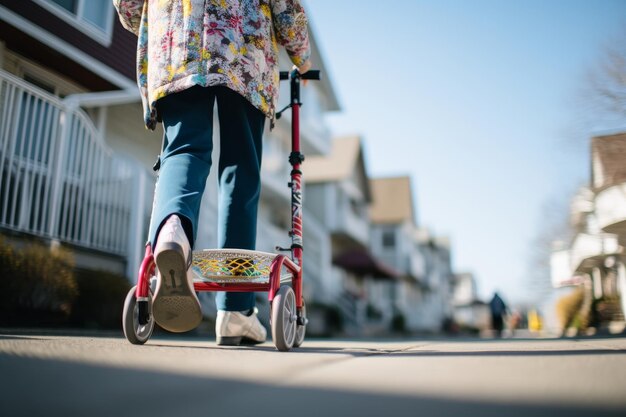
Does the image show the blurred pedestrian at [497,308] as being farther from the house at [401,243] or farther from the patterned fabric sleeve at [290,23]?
the patterned fabric sleeve at [290,23]

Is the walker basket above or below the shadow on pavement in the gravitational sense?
above

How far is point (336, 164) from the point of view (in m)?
25.3

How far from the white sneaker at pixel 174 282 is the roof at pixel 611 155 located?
9.56 metres

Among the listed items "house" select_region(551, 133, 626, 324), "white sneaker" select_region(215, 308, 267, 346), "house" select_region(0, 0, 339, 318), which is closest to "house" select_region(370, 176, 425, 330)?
"house" select_region(551, 133, 626, 324)

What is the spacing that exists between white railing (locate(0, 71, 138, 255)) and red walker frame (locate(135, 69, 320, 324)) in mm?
2989

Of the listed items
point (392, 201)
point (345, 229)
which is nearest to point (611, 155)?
point (345, 229)

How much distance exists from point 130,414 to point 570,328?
1707cm

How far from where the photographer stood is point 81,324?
4.88 metres

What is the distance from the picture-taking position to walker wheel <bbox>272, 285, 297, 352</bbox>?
6.27ft

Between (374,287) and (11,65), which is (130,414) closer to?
(11,65)

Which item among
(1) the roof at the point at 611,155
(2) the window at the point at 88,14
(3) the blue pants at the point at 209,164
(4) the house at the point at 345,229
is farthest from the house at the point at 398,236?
(3) the blue pants at the point at 209,164

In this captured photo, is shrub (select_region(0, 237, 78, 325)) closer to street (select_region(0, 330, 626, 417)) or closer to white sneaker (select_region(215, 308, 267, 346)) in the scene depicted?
white sneaker (select_region(215, 308, 267, 346))

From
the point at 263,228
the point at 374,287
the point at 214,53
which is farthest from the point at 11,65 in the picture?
the point at 374,287

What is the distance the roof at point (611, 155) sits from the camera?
9.61 m
